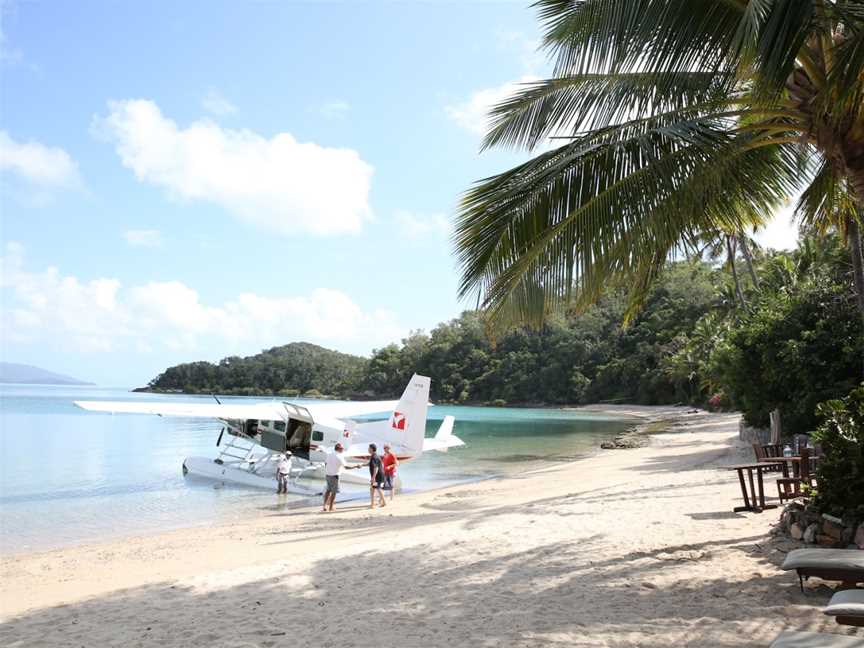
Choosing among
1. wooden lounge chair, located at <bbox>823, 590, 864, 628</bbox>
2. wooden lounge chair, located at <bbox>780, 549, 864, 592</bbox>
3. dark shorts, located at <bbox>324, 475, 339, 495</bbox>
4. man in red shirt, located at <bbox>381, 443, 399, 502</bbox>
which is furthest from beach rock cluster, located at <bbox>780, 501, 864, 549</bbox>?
man in red shirt, located at <bbox>381, 443, 399, 502</bbox>

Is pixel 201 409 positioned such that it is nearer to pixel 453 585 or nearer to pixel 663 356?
pixel 453 585

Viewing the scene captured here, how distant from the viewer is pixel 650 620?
4.45 meters

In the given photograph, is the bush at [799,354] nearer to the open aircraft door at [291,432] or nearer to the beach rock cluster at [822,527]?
the beach rock cluster at [822,527]

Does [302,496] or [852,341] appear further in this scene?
[302,496]

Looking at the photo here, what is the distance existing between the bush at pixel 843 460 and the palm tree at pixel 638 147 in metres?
1.99

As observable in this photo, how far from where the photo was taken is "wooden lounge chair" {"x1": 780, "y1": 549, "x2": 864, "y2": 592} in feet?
13.6

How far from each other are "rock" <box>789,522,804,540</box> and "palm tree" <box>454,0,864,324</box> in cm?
278

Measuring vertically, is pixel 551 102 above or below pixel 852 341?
above

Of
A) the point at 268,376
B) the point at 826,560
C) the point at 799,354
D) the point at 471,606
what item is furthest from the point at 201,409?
the point at 268,376

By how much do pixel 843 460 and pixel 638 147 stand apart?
3.13 meters

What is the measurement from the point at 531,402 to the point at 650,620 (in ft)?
244

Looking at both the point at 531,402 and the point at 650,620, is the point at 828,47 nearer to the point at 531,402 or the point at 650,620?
the point at 650,620

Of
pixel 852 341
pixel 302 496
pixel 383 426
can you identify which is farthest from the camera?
pixel 383 426

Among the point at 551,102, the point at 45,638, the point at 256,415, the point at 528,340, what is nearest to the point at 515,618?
the point at 45,638
